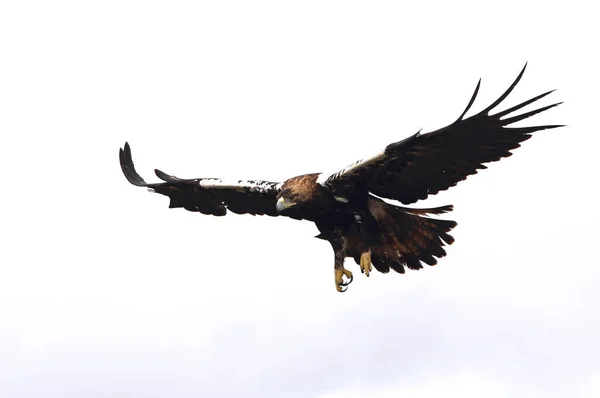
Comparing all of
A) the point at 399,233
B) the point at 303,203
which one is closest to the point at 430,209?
the point at 399,233

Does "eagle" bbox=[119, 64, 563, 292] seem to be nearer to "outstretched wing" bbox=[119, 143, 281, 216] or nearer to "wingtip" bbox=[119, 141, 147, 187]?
"outstretched wing" bbox=[119, 143, 281, 216]

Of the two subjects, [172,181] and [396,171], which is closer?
[396,171]

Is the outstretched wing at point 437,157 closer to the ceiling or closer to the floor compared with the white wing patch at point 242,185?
closer to the floor

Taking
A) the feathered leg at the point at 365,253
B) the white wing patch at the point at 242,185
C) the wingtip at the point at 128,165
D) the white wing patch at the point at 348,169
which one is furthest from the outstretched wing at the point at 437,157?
the wingtip at the point at 128,165

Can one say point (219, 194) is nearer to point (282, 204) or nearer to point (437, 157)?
point (282, 204)

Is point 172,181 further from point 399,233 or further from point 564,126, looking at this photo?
point 564,126

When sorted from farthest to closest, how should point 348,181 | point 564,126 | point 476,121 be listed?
point 348,181, point 476,121, point 564,126

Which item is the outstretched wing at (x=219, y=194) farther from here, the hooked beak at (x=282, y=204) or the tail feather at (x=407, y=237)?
the tail feather at (x=407, y=237)

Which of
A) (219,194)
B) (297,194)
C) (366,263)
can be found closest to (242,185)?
(219,194)

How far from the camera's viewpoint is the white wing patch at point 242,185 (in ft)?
65.5

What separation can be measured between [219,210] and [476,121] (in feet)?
17.4

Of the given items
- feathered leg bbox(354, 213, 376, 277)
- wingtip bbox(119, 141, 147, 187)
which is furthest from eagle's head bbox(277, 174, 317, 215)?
wingtip bbox(119, 141, 147, 187)

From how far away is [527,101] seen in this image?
53.9ft

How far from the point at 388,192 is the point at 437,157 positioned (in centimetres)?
107
